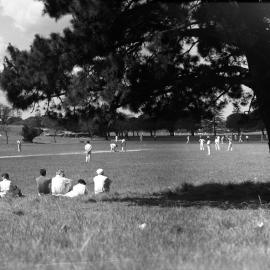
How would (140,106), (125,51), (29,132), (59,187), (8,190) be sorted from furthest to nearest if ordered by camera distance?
(29,132) → (59,187) → (8,190) → (140,106) → (125,51)

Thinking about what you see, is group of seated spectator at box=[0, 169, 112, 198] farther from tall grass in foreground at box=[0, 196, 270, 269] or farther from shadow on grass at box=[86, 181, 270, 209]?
tall grass in foreground at box=[0, 196, 270, 269]

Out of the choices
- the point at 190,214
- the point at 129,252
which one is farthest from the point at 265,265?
the point at 190,214

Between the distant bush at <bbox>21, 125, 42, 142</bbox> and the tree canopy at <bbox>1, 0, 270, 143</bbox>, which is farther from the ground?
the tree canopy at <bbox>1, 0, 270, 143</bbox>

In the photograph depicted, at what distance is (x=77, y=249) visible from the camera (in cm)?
475

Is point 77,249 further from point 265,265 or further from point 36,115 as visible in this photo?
point 36,115

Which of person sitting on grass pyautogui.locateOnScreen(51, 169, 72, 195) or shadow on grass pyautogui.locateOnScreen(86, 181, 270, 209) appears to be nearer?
shadow on grass pyautogui.locateOnScreen(86, 181, 270, 209)

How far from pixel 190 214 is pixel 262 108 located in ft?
12.2

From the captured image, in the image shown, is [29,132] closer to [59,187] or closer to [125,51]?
[59,187]

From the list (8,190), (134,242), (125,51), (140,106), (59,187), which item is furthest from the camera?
(59,187)

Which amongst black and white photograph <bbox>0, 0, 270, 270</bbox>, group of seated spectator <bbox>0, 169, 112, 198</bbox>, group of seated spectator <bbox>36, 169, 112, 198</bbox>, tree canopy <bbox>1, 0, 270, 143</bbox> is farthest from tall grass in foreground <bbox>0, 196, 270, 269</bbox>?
group of seated spectator <bbox>36, 169, 112, 198</bbox>

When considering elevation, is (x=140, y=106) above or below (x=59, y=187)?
above

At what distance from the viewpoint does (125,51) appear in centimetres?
1002

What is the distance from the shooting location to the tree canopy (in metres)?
8.67

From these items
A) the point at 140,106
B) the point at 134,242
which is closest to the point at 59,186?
the point at 140,106
